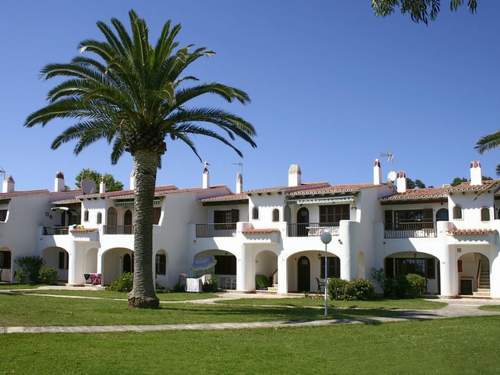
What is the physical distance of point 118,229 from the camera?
42906 millimetres

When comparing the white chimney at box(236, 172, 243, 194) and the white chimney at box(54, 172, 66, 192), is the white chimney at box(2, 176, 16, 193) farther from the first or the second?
the white chimney at box(236, 172, 243, 194)

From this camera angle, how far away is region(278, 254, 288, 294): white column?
119 feet

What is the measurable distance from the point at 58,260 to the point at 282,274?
71.1 feet

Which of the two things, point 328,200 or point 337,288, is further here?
point 328,200

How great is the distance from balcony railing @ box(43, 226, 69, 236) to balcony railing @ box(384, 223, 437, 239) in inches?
980

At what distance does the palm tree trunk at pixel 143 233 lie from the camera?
2362cm

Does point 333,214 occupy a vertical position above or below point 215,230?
above

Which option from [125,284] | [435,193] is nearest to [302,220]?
[435,193]

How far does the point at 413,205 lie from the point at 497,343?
2140cm

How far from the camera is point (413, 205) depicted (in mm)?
36250

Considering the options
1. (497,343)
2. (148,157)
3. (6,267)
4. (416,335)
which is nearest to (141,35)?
(148,157)

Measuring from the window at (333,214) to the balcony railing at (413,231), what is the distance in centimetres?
265

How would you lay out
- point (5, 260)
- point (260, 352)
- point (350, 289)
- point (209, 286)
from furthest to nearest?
point (5, 260) < point (209, 286) < point (350, 289) < point (260, 352)

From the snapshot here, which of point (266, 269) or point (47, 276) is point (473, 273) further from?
point (47, 276)
